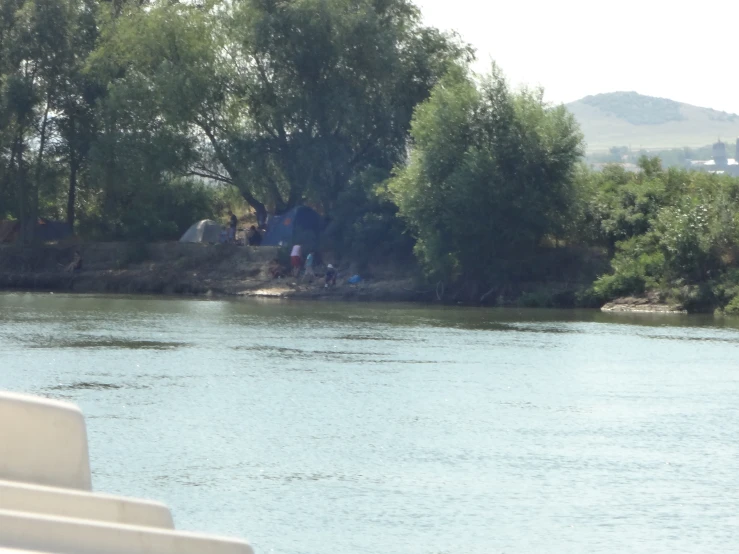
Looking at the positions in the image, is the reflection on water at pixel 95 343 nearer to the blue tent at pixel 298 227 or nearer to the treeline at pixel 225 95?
the treeline at pixel 225 95

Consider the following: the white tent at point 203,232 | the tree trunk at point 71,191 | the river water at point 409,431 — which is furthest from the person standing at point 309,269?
the river water at point 409,431

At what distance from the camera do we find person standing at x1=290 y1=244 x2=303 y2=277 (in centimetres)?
5347

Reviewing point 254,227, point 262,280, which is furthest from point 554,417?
point 254,227

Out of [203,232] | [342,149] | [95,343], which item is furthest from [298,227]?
[95,343]

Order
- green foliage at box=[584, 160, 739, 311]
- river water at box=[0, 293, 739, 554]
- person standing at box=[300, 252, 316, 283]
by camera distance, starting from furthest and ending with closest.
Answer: person standing at box=[300, 252, 316, 283]
green foliage at box=[584, 160, 739, 311]
river water at box=[0, 293, 739, 554]

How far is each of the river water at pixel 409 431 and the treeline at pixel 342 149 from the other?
14051 millimetres

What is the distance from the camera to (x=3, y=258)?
58906 mm

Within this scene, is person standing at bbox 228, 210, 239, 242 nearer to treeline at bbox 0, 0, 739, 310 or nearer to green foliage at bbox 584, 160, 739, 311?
treeline at bbox 0, 0, 739, 310

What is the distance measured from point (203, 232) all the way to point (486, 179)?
53.5ft

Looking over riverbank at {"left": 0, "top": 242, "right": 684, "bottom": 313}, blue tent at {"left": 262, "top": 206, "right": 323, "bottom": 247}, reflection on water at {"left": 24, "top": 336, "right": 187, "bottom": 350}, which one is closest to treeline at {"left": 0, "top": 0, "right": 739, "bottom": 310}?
riverbank at {"left": 0, "top": 242, "right": 684, "bottom": 313}

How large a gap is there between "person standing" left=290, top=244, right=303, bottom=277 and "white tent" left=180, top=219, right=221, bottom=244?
5581mm

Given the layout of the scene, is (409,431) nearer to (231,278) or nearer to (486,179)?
(486,179)

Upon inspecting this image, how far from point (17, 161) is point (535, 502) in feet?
165

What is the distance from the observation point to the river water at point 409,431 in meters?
12.1
